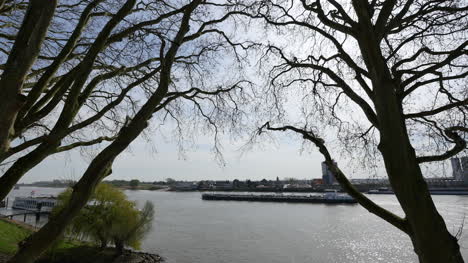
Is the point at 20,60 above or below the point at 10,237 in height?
above

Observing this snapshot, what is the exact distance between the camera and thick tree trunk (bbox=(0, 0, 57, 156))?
2070 mm

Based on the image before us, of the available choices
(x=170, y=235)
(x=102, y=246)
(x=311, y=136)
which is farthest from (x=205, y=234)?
(x=311, y=136)

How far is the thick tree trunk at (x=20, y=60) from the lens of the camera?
2.07 meters

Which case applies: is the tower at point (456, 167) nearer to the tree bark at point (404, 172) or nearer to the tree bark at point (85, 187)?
the tree bark at point (404, 172)

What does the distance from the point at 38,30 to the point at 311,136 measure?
9.58 ft

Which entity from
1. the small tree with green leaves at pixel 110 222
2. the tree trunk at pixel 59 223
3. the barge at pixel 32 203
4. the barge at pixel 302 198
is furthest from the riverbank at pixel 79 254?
the barge at pixel 302 198

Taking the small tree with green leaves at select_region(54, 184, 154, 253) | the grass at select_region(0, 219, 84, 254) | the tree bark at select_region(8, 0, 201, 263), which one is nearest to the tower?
the tree bark at select_region(8, 0, 201, 263)

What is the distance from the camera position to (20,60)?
217 cm

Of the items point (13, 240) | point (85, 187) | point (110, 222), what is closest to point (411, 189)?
point (85, 187)

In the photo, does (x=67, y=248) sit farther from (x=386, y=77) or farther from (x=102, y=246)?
(x=386, y=77)

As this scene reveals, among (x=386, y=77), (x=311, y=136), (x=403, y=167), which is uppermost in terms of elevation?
(x=386, y=77)

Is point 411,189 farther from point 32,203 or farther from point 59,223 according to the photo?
point 32,203

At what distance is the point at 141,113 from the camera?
9.35 ft

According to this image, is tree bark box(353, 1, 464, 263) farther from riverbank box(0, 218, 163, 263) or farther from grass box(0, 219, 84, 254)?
riverbank box(0, 218, 163, 263)
